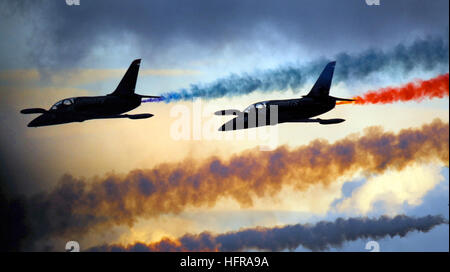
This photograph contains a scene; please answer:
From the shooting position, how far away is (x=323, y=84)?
260 ft

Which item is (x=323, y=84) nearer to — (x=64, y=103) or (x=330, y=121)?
(x=330, y=121)

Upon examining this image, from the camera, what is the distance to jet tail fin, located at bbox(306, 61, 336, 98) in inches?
3110

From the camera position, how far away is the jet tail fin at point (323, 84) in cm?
7900

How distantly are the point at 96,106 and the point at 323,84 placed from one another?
21.7 m

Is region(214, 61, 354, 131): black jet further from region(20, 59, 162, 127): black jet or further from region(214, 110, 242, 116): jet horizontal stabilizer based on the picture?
region(20, 59, 162, 127): black jet

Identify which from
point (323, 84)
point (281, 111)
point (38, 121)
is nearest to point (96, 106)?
point (38, 121)

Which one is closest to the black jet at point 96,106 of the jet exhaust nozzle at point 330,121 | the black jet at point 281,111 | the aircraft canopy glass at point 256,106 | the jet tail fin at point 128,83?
the jet tail fin at point 128,83

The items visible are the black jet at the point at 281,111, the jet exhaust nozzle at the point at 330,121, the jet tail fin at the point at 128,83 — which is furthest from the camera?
the jet tail fin at the point at 128,83

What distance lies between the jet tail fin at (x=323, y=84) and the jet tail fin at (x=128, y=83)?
56.1 feet

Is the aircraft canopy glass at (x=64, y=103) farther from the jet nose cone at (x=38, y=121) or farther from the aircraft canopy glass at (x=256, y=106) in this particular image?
the aircraft canopy glass at (x=256, y=106)
